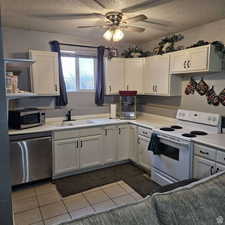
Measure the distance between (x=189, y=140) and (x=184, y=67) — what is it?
1.21 m

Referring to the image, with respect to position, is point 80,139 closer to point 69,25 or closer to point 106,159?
point 106,159

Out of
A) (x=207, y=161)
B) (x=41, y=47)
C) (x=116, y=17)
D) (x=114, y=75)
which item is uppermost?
(x=116, y=17)

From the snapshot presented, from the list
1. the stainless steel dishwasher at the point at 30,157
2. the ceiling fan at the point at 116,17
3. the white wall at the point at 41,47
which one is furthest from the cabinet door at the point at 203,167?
the white wall at the point at 41,47

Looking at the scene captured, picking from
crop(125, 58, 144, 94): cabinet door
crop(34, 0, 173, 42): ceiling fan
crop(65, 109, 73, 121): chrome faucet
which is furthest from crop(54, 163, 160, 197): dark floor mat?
crop(34, 0, 173, 42): ceiling fan

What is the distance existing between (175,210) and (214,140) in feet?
5.22

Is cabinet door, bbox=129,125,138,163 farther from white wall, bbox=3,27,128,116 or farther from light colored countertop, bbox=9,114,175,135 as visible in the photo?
white wall, bbox=3,27,128,116

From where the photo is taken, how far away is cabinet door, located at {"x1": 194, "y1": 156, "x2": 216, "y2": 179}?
2254mm

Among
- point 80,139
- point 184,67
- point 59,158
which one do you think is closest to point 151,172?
point 80,139

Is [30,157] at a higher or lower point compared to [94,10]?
lower

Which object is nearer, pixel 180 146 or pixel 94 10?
pixel 94 10

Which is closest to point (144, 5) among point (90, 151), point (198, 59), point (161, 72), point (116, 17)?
point (116, 17)

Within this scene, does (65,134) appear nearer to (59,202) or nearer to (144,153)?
(59,202)

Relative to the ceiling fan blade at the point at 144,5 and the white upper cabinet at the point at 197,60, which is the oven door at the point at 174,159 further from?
the ceiling fan blade at the point at 144,5

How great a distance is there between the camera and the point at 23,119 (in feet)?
9.75
